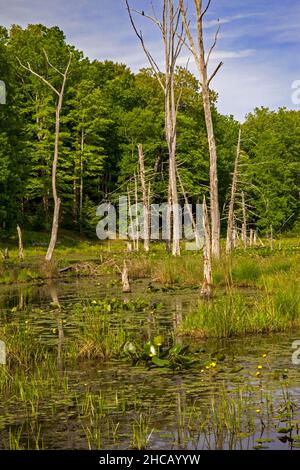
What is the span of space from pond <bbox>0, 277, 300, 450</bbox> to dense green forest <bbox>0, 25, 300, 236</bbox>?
1211 inches

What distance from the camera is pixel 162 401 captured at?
824 cm

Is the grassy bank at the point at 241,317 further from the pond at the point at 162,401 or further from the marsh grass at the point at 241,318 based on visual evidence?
the pond at the point at 162,401

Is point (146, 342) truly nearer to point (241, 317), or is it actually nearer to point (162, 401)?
point (241, 317)

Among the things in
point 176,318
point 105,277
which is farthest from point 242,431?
point 105,277

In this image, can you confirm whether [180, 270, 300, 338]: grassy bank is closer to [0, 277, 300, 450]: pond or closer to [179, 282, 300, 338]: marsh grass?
[179, 282, 300, 338]: marsh grass

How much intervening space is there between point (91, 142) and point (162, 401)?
47735 millimetres

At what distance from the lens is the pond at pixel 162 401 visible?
6.90 meters

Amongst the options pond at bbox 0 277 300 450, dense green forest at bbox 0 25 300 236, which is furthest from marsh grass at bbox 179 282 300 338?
dense green forest at bbox 0 25 300 236

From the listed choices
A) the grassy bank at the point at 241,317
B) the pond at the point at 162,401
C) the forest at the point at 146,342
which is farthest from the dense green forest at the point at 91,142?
the pond at the point at 162,401

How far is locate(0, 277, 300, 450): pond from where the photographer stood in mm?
6902

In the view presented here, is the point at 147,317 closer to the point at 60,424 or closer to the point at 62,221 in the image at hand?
the point at 60,424

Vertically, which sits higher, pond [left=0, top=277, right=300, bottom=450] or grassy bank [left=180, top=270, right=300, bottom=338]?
grassy bank [left=180, top=270, right=300, bottom=338]

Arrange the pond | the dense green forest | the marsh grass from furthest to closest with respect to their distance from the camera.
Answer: the dense green forest → the marsh grass → the pond
